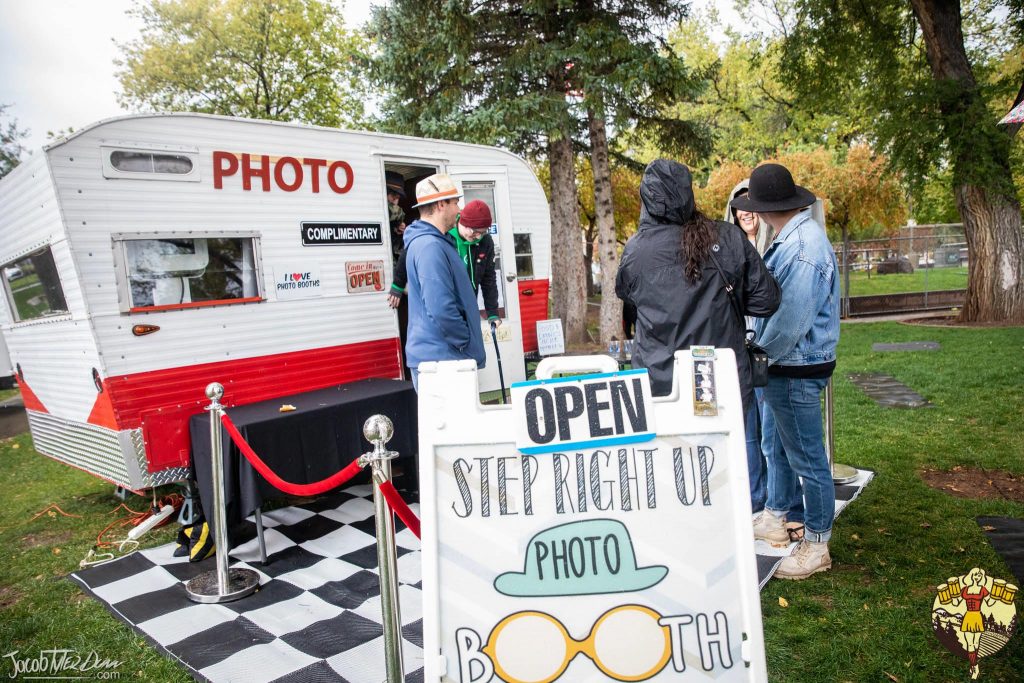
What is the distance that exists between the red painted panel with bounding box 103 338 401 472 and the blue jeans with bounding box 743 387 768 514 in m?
3.00

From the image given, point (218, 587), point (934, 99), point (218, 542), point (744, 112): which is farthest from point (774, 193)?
point (744, 112)

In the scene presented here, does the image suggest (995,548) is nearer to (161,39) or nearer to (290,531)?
(290,531)

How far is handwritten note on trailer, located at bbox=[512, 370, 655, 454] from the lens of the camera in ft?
5.79

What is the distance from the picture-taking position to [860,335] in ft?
36.9

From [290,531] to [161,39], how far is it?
827 inches

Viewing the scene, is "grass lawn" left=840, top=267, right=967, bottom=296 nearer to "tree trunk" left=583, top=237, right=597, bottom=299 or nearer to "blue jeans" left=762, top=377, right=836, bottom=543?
"tree trunk" left=583, top=237, right=597, bottom=299

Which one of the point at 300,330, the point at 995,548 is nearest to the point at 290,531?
the point at 300,330

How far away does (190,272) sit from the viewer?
4.27 meters

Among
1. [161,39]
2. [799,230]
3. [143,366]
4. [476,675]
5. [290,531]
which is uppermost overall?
[161,39]

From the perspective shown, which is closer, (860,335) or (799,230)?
(799,230)

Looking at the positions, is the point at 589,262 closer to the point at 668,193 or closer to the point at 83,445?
the point at 83,445

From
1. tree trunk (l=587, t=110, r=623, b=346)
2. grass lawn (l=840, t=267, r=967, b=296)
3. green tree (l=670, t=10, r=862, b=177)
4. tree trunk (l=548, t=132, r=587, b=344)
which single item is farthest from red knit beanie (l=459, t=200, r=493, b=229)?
green tree (l=670, t=10, r=862, b=177)

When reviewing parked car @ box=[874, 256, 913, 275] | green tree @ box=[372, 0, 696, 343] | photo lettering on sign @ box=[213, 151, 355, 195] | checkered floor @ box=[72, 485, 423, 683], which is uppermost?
green tree @ box=[372, 0, 696, 343]

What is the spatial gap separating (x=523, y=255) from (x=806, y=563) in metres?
4.55
